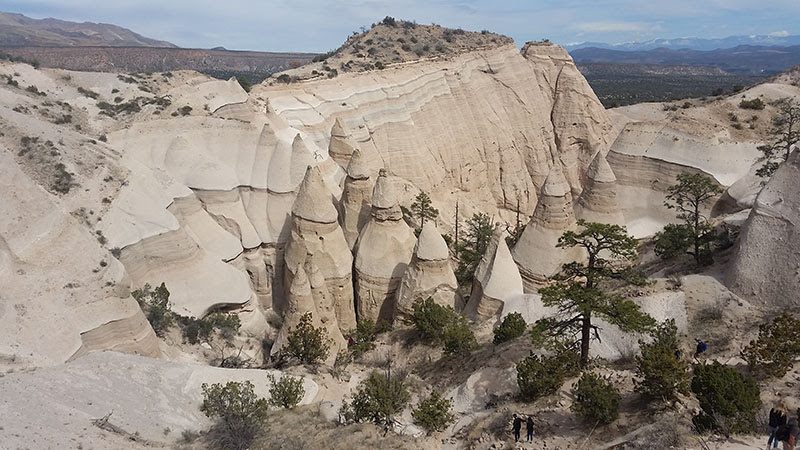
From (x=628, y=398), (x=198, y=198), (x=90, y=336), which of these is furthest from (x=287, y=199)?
(x=628, y=398)

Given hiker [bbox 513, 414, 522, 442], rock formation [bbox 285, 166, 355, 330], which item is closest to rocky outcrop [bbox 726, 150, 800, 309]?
hiker [bbox 513, 414, 522, 442]

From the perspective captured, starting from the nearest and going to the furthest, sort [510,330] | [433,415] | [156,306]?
[433,415]
[510,330]
[156,306]

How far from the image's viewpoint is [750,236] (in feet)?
51.8

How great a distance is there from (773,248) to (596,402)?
29.1 feet

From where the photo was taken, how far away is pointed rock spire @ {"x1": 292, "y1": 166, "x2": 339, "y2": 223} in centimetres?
2159

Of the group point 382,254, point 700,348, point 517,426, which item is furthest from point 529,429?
point 382,254

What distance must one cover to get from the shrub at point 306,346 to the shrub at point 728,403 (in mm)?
10744

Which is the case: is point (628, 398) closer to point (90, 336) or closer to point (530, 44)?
point (90, 336)

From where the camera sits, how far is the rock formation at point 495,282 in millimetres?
19562

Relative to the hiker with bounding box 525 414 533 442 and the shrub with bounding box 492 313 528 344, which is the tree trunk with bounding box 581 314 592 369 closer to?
the hiker with bounding box 525 414 533 442

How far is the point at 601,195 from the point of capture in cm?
2602

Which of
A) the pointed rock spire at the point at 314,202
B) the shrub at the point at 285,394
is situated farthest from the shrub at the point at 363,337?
the shrub at the point at 285,394

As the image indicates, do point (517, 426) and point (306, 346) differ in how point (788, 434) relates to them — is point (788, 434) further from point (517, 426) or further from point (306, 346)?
point (306, 346)

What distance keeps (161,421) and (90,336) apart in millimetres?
3899
